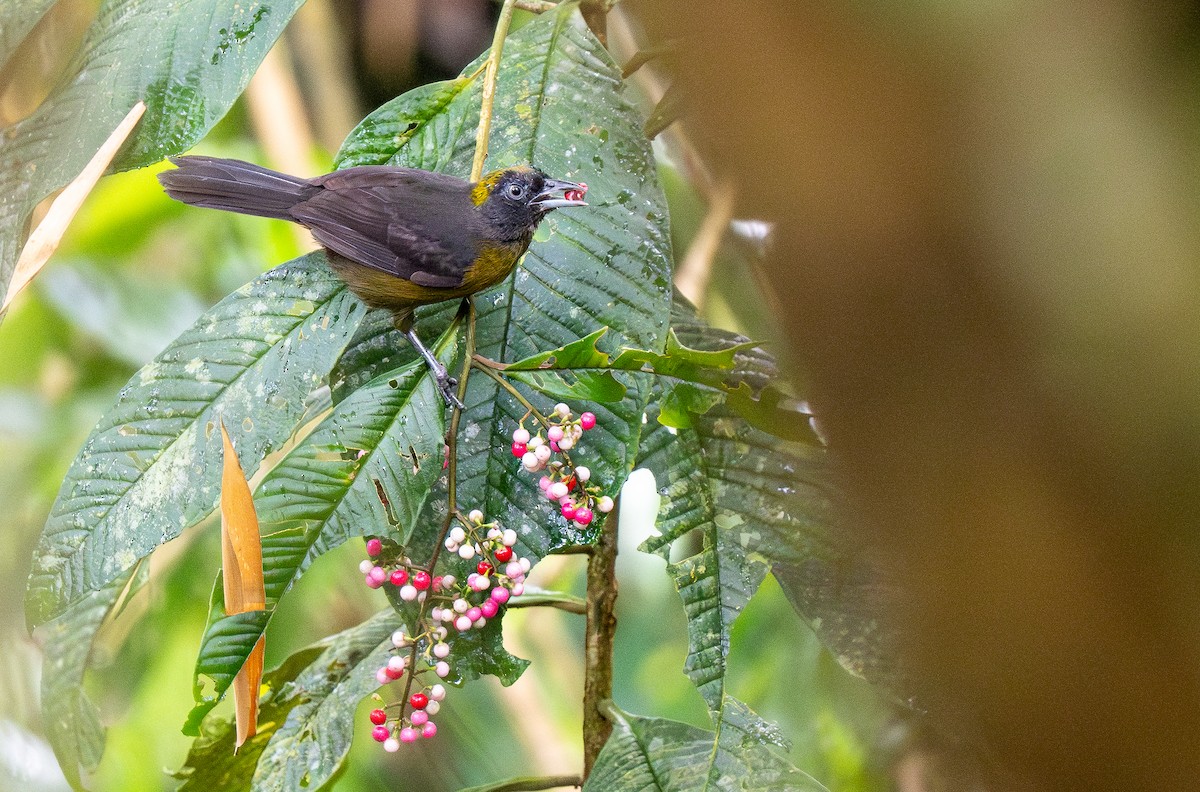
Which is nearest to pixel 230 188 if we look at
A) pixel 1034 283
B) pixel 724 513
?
pixel 724 513

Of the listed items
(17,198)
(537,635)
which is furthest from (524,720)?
(17,198)

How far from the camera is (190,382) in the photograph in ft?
3.88

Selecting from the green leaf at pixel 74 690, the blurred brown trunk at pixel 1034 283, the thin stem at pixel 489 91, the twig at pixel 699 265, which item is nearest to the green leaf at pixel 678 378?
the thin stem at pixel 489 91

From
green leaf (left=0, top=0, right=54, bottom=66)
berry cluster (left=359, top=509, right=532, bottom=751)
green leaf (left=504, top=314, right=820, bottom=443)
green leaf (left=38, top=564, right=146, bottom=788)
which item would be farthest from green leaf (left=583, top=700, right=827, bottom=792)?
green leaf (left=0, top=0, right=54, bottom=66)

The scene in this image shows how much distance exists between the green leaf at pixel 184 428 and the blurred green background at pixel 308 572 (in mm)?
980

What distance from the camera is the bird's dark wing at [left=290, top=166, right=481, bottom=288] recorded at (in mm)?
1441

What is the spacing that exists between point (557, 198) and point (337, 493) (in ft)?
1.80

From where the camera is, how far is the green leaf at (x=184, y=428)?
111 centimetres

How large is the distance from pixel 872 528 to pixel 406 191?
1194mm

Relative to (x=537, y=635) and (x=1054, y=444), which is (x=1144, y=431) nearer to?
(x=1054, y=444)

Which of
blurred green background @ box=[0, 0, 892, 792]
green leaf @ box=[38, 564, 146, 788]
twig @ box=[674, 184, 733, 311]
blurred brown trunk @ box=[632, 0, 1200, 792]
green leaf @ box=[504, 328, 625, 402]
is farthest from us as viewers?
blurred green background @ box=[0, 0, 892, 792]

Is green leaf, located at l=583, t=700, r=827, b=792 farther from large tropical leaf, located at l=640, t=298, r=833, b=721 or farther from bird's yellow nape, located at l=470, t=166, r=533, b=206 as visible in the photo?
bird's yellow nape, located at l=470, t=166, r=533, b=206

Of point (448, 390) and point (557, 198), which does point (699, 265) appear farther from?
point (448, 390)

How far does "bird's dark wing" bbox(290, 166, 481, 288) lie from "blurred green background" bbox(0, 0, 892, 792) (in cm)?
65
